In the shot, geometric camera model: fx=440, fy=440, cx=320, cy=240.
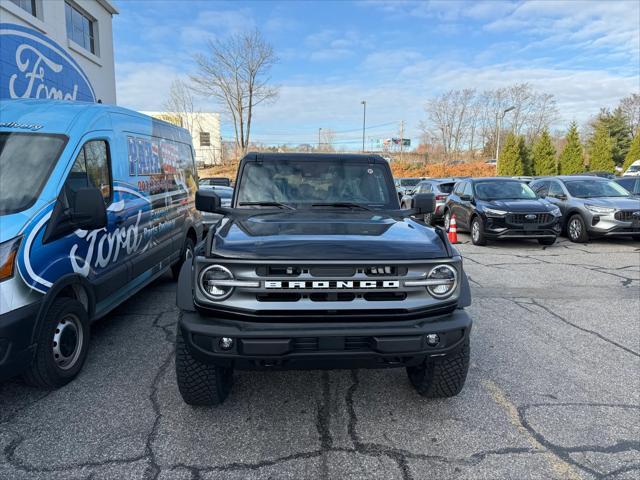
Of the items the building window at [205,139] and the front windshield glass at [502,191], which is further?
the building window at [205,139]

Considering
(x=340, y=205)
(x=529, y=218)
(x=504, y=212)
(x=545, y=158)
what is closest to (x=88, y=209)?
(x=340, y=205)

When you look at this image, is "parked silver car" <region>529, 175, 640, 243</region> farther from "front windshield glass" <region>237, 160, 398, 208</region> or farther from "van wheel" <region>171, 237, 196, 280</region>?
"van wheel" <region>171, 237, 196, 280</region>

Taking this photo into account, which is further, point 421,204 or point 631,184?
point 631,184

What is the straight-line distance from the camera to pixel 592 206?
10414 mm

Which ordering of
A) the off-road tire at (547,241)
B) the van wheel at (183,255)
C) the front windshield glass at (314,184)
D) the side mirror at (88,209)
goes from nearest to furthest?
the side mirror at (88,209), the front windshield glass at (314,184), the van wheel at (183,255), the off-road tire at (547,241)

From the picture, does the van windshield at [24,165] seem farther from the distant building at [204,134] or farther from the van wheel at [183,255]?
the distant building at [204,134]

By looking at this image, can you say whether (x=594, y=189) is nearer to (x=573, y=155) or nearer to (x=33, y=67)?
(x=33, y=67)

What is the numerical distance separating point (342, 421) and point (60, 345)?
229 cm

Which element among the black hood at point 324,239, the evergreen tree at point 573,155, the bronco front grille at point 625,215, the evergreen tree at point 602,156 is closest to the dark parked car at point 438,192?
the bronco front grille at point 625,215

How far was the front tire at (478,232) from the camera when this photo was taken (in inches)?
412

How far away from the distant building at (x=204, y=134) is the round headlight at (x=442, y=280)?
39500 millimetres

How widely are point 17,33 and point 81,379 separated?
7.75 meters

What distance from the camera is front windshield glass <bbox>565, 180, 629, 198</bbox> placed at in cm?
1104

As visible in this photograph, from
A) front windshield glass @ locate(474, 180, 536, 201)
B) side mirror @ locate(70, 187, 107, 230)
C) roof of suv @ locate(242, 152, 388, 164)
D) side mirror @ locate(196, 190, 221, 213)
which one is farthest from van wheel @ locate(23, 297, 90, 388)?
front windshield glass @ locate(474, 180, 536, 201)
